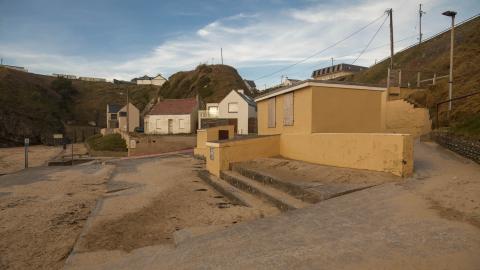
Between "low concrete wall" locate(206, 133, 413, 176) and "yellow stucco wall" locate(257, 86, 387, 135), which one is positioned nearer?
"low concrete wall" locate(206, 133, 413, 176)

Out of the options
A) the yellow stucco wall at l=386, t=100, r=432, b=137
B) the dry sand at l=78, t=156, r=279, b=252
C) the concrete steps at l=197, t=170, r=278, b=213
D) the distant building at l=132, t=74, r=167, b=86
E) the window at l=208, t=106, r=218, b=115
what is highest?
the distant building at l=132, t=74, r=167, b=86

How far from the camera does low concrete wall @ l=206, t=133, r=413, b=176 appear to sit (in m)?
7.91

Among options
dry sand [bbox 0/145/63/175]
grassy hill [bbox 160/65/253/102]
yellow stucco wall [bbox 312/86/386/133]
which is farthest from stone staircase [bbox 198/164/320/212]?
grassy hill [bbox 160/65/253/102]

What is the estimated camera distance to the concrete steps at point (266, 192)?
292 inches

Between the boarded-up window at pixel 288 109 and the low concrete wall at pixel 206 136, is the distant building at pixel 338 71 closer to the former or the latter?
the low concrete wall at pixel 206 136

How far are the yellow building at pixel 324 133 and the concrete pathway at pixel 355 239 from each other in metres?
1.41

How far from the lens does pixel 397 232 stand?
4719 mm

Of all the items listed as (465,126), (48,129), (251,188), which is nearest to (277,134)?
(251,188)

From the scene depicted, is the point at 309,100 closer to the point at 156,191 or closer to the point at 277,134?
the point at 277,134

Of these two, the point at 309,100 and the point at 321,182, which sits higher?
the point at 309,100

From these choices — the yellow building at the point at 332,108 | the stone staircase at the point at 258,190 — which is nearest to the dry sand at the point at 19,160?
the stone staircase at the point at 258,190

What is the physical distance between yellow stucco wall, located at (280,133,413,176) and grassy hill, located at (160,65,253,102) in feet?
175

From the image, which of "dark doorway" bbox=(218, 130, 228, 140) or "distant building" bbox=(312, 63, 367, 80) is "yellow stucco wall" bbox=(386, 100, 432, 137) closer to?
"dark doorway" bbox=(218, 130, 228, 140)

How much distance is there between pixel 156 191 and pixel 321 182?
6.86 metres
